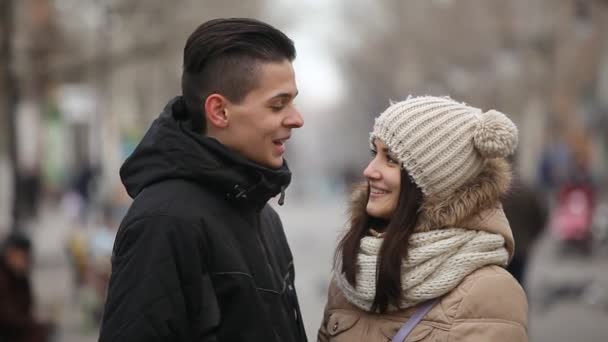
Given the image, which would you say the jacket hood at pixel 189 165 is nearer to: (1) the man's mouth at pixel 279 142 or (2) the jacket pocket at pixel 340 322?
(1) the man's mouth at pixel 279 142

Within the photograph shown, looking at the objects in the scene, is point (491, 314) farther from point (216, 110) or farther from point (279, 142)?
point (216, 110)

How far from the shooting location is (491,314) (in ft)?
9.61

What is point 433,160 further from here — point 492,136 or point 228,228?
point 228,228

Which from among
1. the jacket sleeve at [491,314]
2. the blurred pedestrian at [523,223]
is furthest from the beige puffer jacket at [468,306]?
the blurred pedestrian at [523,223]

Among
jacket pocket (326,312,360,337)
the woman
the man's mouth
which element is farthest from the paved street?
the man's mouth

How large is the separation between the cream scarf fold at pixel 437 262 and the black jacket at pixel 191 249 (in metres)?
0.28

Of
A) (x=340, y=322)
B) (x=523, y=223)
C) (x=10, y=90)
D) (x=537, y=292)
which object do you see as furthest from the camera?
(x=10, y=90)

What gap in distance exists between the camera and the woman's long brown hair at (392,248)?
10.1 ft

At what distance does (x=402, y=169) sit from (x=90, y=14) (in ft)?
73.8

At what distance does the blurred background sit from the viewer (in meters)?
11.6

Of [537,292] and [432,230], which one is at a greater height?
[432,230]

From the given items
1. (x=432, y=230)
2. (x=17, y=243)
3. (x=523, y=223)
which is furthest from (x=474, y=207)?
(x=17, y=243)

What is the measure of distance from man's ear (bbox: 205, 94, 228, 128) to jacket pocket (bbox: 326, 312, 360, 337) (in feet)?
2.52

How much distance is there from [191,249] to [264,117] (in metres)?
0.45
